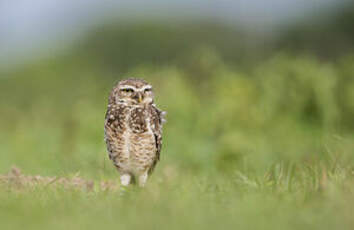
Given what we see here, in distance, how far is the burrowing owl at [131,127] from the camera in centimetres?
512

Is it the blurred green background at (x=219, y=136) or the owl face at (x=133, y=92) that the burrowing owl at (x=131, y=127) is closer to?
the owl face at (x=133, y=92)

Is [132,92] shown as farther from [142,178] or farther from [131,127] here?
[142,178]

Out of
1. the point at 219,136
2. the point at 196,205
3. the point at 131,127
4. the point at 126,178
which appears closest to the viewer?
the point at 196,205

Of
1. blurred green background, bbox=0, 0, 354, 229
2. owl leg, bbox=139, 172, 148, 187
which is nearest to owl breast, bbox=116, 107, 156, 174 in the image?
owl leg, bbox=139, 172, 148, 187

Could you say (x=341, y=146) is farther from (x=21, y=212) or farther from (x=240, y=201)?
(x=21, y=212)

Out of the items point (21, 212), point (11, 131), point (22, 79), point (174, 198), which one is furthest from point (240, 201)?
point (22, 79)

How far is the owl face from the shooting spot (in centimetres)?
514

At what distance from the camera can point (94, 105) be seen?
10633 millimetres

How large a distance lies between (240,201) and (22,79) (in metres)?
16.5

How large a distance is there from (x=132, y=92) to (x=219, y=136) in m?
3.74

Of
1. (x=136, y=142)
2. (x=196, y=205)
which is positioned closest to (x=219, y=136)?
(x=136, y=142)

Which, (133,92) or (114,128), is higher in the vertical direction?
(133,92)

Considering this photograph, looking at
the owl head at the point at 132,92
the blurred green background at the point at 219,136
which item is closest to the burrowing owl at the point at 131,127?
the owl head at the point at 132,92

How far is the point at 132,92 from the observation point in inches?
203
